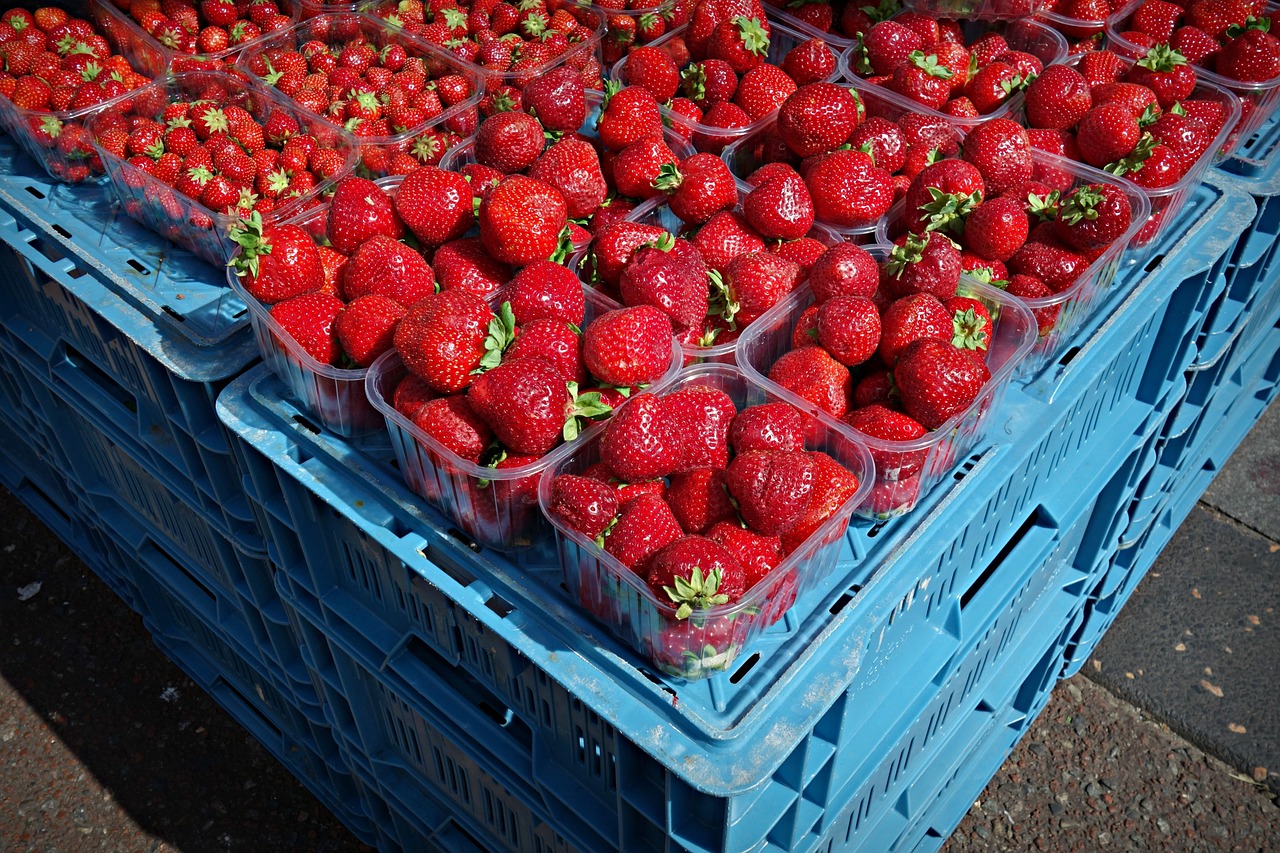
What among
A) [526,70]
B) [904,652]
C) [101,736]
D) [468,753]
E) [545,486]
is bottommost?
[101,736]

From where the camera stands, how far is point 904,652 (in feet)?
5.37

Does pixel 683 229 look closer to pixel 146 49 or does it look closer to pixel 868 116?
pixel 868 116

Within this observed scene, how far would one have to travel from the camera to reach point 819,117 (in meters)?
1.92

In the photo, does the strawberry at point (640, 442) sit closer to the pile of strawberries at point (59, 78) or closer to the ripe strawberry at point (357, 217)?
the ripe strawberry at point (357, 217)

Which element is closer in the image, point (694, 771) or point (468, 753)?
point (694, 771)

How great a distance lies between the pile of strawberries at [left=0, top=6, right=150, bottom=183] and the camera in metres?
2.11

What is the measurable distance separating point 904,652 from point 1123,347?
68 cm

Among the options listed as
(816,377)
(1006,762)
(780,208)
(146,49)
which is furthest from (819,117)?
(1006,762)

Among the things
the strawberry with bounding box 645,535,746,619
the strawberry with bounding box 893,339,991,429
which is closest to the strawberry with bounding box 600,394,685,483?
the strawberry with bounding box 645,535,746,619

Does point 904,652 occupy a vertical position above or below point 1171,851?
above

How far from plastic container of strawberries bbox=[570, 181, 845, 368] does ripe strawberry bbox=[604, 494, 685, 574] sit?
323 mm

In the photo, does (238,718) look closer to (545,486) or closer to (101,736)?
(101,736)

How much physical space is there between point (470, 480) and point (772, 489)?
0.40 metres

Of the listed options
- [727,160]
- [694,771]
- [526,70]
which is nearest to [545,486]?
[694,771]
